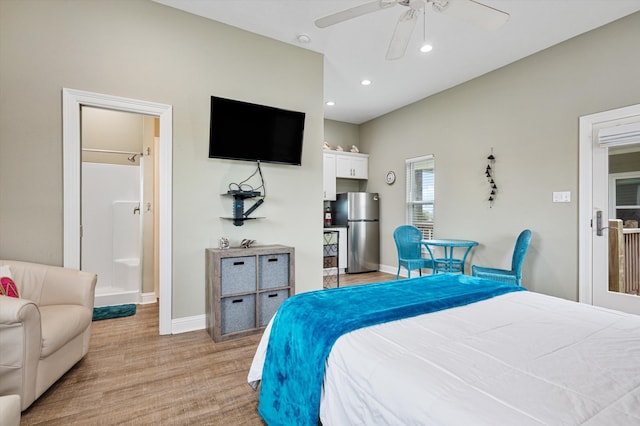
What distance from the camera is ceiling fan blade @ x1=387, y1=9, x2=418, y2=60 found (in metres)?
2.16

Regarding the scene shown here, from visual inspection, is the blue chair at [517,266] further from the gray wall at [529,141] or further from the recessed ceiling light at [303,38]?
the recessed ceiling light at [303,38]

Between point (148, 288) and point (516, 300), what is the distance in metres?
3.95

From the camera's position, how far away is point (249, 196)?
3.24m

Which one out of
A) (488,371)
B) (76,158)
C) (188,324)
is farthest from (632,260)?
(76,158)

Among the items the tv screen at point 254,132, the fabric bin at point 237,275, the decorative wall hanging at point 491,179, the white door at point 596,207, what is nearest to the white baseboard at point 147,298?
the fabric bin at point 237,275

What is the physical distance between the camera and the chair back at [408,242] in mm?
4688

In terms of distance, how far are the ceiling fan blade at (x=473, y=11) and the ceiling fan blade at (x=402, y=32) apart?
0.16 meters

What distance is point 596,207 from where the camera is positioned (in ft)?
10.3

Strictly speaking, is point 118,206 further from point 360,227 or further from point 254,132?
point 360,227

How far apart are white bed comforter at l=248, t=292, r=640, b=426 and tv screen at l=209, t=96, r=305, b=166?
2443 mm

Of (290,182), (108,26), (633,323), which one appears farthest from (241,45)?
(633,323)

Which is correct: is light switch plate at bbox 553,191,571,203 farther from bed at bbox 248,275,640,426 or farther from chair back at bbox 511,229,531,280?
bed at bbox 248,275,640,426

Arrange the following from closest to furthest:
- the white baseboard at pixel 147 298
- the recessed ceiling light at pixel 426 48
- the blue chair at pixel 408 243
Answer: the recessed ceiling light at pixel 426 48 < the white baseboard at pixel 147 298 < the blue chair at pixel 408 243

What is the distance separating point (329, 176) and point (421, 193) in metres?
1.71
